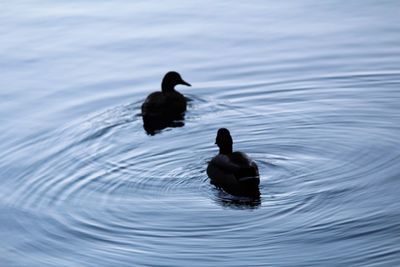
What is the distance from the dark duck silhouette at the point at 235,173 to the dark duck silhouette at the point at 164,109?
10.7 feet

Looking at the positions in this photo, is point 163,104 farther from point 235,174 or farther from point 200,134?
point 235,174

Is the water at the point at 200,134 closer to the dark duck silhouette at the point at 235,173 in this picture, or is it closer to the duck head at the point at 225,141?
the dark duck silhouette at the point at 235,173

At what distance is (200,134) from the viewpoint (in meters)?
17.6

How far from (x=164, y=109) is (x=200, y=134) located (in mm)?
1962

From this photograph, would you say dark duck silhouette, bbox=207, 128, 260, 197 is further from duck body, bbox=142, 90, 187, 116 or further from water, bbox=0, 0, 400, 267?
duck body, bbox=142, 90, 187, 116

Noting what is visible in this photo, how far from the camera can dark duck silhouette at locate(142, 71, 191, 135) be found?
62.1 ft

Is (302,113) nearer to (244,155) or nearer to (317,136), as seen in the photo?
(317,136)

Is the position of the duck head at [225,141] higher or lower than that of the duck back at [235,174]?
higher

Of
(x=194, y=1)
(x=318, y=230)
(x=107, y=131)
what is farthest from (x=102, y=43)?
(x=318, y=230)

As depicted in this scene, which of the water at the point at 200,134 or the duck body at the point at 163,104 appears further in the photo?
the duck body at the point at 163,104

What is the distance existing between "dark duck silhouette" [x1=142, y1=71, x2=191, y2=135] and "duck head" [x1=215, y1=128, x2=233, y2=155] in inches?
109

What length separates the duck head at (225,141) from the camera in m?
15.8

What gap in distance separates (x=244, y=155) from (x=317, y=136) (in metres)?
2.09

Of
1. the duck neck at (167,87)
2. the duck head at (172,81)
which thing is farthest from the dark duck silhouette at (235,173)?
the duck head at (172,81)
